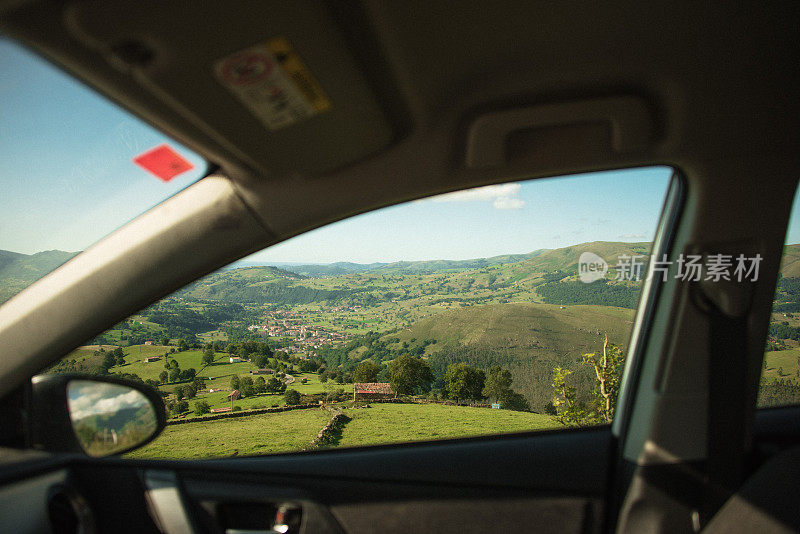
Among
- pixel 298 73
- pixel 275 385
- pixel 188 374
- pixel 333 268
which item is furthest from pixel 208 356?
pixel 298 73

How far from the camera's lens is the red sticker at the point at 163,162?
137 centimetres

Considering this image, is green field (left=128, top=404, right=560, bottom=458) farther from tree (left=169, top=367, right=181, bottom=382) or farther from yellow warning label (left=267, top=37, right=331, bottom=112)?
yellow warning label (left=267, top=37, right=331, bottom=112)

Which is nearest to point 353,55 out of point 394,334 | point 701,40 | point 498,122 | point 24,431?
point 498,122

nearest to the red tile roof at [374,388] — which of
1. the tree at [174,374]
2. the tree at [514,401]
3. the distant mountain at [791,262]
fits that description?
the tree at [514,401]

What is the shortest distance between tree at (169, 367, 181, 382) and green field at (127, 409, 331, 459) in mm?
201

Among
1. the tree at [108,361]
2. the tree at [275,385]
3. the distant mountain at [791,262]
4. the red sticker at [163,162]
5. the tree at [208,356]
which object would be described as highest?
the red sticker at [163,162]

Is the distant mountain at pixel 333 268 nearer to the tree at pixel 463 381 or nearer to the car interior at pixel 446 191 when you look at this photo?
the car interior at pixel 446 191

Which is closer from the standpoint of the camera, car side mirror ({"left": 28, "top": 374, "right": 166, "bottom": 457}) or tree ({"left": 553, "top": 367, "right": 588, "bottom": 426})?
car side mirror ({"left": 28, "top": 374, "right": 166, "bottom": 457})

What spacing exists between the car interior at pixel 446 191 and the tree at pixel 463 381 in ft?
0.86

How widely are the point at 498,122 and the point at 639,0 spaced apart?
20.2 inches

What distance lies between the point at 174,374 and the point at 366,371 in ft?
2.82

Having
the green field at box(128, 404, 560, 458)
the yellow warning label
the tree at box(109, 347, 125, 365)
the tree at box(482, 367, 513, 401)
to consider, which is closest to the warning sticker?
the yellow warning label

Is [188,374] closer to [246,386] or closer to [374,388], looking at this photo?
[246,386]

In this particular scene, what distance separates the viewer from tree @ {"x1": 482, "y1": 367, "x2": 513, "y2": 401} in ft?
7.32
